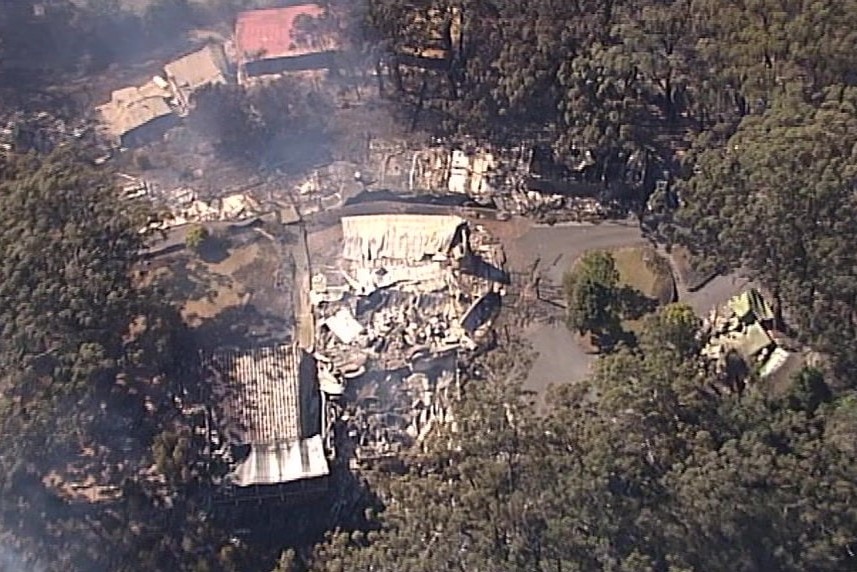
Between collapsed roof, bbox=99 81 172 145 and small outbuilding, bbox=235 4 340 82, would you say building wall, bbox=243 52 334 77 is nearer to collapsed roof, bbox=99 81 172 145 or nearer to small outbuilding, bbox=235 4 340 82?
small outbuilding, bbox=235 4 340 82

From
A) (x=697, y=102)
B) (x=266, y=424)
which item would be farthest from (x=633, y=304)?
(x=266, y=424)

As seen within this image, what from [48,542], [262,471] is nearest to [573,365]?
[262,471]

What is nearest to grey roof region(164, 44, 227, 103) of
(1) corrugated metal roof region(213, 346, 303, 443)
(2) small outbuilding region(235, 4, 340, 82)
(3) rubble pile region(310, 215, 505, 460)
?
(2) small outbuilding region(235, 4, 340, 82)

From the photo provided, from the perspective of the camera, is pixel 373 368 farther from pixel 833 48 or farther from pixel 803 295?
pixel 833 48

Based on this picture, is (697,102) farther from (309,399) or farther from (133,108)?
(133,108)

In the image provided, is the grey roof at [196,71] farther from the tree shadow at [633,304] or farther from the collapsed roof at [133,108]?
the tree shadow at [633,304]
